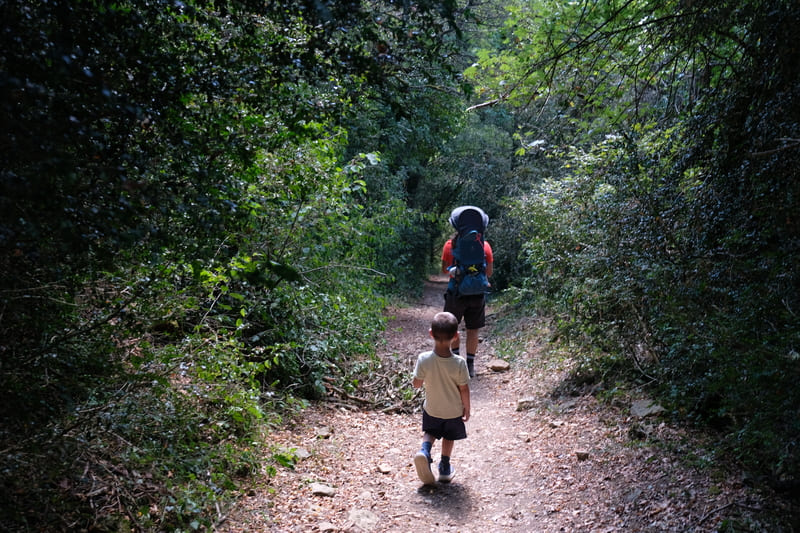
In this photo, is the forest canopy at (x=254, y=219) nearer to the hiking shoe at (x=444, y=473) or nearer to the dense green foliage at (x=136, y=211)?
the dense green foliage at (x=136, y=211)

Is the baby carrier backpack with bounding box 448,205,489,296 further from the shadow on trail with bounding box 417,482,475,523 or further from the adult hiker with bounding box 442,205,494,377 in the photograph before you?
the shadow on trail with bounding box 417,482,475,523

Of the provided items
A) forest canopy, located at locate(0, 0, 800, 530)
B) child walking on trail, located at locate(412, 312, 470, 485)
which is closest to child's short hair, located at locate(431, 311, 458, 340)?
child walking on trail, located at locate(412, 312, 470, 485)

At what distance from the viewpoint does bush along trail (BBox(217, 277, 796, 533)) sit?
3.65 m

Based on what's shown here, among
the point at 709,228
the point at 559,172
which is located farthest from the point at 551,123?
the point at 559,172

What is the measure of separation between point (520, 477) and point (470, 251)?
10.4 ft

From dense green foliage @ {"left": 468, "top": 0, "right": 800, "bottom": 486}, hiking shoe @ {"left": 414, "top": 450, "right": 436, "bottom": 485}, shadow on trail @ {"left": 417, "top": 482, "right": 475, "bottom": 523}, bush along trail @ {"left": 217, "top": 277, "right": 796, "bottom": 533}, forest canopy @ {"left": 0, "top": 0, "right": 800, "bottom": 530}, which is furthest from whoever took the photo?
hiking shoe @ {"left": 414, "top": 450, "right": 436, "bottom": 485}

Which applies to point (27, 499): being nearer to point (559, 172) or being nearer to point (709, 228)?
point (709, 228)

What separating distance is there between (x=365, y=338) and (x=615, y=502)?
3872 mm

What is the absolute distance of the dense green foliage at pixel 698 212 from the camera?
2.90 meters

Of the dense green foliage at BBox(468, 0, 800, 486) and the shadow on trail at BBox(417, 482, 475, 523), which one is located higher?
the dense green foliage at BBox(468, 0, 800, 486)

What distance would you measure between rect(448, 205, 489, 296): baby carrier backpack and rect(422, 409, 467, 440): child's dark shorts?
9.45 feet

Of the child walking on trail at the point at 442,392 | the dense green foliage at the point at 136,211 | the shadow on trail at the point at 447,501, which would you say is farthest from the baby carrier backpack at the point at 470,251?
the dense green foliage at the point at 136,211

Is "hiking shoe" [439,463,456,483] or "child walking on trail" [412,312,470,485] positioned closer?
"child walking on trail" [412,312,470,485]

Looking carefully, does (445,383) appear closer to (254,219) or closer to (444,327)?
(444,327)
